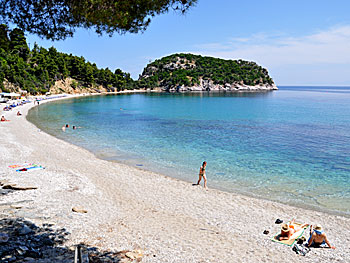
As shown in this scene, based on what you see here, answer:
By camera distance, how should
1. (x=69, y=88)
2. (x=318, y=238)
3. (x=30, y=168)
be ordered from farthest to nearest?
1. (x=69, y=88)
2. (x=30, y=168)
3. (x=318, y=238)

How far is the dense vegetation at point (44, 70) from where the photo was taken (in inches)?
3126

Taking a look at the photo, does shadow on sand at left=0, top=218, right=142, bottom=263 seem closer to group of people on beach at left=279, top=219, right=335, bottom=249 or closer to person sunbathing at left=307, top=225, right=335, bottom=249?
group of people on beach at left=279, top=219, right=335, bottom=249

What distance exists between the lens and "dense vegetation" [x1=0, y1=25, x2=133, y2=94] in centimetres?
7940

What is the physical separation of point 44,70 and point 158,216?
335ft

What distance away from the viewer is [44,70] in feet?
329

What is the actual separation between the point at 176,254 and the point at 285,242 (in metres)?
3.61

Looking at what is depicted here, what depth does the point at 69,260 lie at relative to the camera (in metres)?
7.13

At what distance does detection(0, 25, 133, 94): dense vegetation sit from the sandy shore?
133 ft

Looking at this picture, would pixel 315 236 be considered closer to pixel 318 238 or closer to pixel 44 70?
pixel 318 238

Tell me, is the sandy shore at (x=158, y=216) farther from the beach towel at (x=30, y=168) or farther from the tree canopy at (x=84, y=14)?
the tree canopy at (x=84, y=14)

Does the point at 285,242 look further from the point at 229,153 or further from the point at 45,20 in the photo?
the point at 229,153

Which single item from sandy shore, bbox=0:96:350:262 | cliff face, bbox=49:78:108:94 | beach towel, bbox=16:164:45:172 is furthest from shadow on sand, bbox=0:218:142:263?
cliff face, bbox=49:78:108:94

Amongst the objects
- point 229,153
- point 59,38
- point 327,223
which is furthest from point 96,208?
point 229,153

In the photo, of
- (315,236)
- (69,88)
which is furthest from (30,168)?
(69,88)
